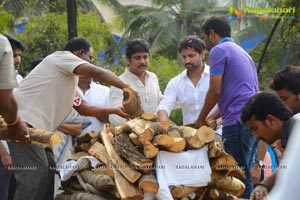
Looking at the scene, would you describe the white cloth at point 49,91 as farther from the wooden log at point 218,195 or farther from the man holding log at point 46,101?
the wooden log at point 218,195

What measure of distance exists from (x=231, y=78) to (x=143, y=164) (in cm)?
152

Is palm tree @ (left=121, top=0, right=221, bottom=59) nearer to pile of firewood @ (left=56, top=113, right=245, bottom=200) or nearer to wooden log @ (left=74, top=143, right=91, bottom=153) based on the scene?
wooden log @ (left=74, top=143, right=91, bottom=153)

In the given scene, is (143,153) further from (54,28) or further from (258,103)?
(54,28)

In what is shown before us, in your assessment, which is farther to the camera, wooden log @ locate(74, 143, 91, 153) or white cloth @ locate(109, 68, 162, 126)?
white cloth @ locate(109, 68, 162, 126)

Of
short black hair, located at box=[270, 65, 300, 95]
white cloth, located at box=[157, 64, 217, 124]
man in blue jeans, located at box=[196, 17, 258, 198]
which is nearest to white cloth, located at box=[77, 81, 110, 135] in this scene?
white cloth, located at box=[157, 64, 217, 124]

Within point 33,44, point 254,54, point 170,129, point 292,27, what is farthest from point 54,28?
point 170,129

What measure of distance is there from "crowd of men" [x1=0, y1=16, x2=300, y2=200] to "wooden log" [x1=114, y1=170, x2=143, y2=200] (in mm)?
711

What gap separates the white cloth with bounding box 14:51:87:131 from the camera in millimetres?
6637

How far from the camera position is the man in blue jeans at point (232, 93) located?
275 inches

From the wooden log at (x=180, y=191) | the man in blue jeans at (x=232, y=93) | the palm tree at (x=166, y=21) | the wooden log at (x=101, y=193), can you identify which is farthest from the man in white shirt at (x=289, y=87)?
the palm tree at (x=166, y=21)

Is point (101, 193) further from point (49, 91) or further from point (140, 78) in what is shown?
point (140, 78)

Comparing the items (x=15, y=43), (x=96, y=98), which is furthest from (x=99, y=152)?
(x=96, y=98)

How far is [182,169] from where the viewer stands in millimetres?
6215

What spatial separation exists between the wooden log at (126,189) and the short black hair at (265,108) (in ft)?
3.91
